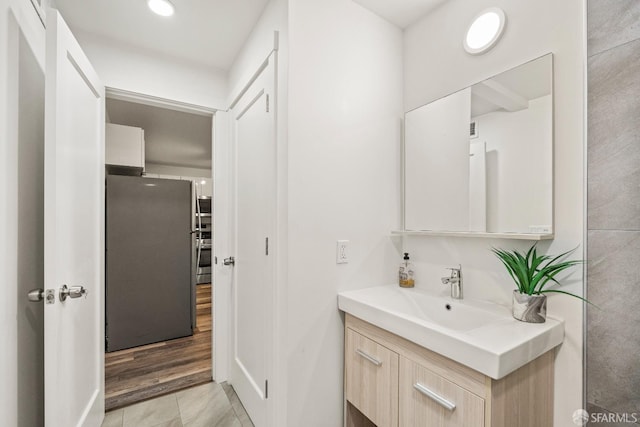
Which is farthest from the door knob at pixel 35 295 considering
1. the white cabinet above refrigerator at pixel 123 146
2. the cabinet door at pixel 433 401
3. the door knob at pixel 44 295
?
the white cabinet above refrigerator at pixel 123 146

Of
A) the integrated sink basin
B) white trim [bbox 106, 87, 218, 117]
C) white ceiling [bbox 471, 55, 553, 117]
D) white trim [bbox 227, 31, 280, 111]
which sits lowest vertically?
the integrated sink basin

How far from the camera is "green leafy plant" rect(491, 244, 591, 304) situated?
3.53ft

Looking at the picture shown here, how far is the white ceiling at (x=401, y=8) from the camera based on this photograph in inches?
62.0

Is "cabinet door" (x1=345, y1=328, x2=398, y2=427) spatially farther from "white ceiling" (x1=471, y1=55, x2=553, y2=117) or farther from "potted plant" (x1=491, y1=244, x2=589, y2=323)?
"white ceiling" (x1=471, y1=55, x2=553, y2=117)

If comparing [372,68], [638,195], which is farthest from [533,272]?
[372,68]

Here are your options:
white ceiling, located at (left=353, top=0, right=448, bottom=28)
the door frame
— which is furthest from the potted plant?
white ceiling, located at (left=353, top=0, right=448, bottom=28)

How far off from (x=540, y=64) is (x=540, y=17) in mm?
196

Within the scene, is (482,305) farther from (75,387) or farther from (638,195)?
(75,387)

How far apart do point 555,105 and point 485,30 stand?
0.51 m

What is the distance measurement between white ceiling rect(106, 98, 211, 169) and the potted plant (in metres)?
2.76

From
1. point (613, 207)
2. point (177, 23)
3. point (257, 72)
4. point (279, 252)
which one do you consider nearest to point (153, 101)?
point (177, 23)

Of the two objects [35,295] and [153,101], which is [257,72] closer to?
[153,101]

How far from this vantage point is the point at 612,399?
1008 mm

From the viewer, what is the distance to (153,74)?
2029 mm
